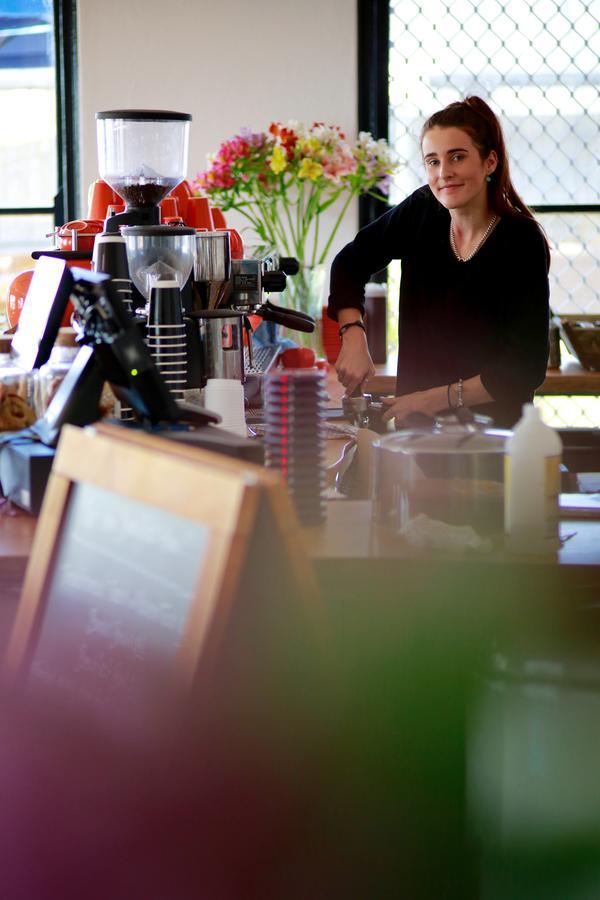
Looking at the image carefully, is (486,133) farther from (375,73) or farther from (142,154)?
(375,73)

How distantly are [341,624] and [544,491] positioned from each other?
35 cm

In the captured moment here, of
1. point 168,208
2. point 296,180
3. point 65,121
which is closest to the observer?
point 168,208

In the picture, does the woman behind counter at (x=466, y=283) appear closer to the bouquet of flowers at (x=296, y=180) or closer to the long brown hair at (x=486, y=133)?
the long brown hair at (x=486, y=133)

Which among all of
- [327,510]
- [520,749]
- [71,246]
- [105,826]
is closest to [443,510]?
[327,510]

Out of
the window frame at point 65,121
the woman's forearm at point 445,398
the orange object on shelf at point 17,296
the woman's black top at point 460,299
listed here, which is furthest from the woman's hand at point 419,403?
the window frame at point 65,121

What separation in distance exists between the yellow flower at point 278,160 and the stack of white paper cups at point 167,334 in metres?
2.08

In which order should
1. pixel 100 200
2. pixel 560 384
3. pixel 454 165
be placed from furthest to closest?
pixel 560 384 → pixel 100 200 → pixel 454 165

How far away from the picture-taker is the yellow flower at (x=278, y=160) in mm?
3883

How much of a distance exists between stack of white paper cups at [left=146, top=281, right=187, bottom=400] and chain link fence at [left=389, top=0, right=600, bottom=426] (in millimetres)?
2773

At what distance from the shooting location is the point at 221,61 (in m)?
4.55

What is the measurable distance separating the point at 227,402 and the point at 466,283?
1127 mm

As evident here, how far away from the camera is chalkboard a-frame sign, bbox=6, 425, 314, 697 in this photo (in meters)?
1.14

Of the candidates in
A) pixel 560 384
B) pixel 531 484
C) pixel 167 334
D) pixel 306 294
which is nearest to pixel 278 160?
pixel 306 294

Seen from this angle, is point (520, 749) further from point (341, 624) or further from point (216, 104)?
point (216, 104)
